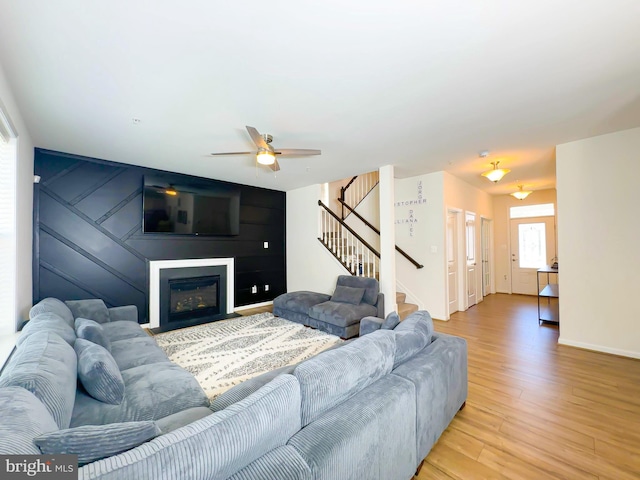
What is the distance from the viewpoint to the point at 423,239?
5.16 metres

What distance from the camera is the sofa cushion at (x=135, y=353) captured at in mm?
2162

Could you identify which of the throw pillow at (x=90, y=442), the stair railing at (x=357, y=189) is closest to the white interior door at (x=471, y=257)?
the stair railing at (x=357, y=189)

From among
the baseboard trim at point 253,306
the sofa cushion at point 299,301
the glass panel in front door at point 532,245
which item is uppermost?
the glass panel in front door at point 532,245

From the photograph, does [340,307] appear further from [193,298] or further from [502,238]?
[502,238]

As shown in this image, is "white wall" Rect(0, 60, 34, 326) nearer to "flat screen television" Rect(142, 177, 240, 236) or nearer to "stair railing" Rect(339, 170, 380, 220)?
"flat screen television" Rect(142, 177, 240, 236)

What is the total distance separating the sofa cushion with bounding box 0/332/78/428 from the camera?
3.93ft

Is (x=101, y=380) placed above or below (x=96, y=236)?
below

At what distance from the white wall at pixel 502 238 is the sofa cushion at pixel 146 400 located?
8.11 m

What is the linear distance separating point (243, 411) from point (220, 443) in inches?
4.5

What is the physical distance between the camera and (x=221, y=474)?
83cm

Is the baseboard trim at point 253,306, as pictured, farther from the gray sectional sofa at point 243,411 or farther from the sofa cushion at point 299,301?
the gray sectional sofa at point 243,411

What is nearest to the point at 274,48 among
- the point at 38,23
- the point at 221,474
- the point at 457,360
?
the point at 38,23

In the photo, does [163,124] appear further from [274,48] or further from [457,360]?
[457,360]

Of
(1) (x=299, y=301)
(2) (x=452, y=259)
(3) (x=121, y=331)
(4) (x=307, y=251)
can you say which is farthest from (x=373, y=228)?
(3) (x=121, y=331)
